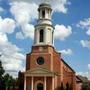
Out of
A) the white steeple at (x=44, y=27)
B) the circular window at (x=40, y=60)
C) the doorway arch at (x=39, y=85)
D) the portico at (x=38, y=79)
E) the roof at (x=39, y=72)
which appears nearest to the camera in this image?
the roof at (x=39, y=72)

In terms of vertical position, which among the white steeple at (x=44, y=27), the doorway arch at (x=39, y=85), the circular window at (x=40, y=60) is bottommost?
the doorway arch at (x=39, y=85)

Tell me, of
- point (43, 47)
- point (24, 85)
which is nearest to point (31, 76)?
point (24, 85)

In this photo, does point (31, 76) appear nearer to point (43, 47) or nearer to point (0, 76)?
point (43, 47)

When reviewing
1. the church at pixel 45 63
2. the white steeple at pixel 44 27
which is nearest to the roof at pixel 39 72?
the church at pixel 45 63

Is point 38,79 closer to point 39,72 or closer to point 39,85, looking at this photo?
point 39,85

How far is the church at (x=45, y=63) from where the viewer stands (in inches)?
2384

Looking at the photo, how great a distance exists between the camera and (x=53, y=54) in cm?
6303

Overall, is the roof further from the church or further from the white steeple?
the white steeple

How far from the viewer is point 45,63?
6203cm

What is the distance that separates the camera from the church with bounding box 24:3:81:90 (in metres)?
60.6

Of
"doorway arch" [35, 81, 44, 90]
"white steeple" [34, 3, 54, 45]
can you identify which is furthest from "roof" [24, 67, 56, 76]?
"white steeple" [34, 3, 54, 45]

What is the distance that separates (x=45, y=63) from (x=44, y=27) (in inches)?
276

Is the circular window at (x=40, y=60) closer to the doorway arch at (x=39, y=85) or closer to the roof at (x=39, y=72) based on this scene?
the roof at (x=39, y=72)

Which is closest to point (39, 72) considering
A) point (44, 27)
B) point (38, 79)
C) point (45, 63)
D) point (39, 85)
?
point (38, 79)
